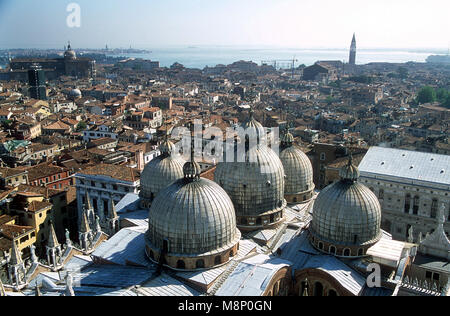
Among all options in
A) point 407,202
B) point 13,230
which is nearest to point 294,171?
point 407,202

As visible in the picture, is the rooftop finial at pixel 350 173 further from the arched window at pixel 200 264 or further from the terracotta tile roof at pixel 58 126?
the terracotta tile roof at pixel 58 126

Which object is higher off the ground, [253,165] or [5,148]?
[253,165]

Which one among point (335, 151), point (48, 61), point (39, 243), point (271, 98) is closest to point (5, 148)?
point (39, 243)

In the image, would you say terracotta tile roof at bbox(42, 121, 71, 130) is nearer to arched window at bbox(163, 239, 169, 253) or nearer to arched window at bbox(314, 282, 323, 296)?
arched window at bbox(163, 239, 169, 253)

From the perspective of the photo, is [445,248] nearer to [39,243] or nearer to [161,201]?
[161,201]

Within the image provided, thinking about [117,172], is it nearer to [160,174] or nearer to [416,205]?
[160,174]

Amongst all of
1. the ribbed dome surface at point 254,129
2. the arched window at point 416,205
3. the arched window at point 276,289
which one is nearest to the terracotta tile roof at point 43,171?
the ribbed dome surface at point 254,129
